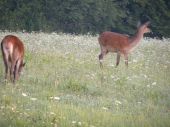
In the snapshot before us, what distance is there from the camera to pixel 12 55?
11.7 meters

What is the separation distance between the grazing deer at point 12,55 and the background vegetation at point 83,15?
749 inches

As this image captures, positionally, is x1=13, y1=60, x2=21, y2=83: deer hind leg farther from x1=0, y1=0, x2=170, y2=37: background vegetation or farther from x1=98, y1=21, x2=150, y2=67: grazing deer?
x1=0, y1=0, x2=170, y2=37: background vegetation

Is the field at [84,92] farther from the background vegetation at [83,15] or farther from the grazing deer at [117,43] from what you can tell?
the background vegetation at [83,15]

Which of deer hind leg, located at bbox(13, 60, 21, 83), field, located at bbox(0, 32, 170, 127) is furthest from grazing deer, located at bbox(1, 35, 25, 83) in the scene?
field, located at bbox(0, 32, 170, 127)

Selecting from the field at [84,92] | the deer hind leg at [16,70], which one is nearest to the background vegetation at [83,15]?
the field at [84,92]

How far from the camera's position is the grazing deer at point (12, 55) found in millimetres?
11523

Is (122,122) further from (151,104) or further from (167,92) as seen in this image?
(167,92)

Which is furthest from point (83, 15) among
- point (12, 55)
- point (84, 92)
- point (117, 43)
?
point (84, 92)

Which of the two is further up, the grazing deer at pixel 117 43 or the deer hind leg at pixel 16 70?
the grazing deer at pixel 117 43

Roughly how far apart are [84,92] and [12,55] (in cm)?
172

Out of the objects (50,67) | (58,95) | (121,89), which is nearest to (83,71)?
(50,67)

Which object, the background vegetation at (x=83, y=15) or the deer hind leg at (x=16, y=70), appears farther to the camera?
the background vegetation at (x=83, y=15)

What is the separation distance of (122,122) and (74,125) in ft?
2.96

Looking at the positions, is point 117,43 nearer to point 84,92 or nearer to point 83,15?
point 84,92
